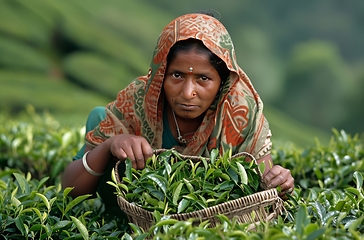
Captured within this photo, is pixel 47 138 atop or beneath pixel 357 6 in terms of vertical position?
beneath

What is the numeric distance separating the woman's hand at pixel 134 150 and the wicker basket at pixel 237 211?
233mm

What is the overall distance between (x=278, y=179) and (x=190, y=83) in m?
0.52

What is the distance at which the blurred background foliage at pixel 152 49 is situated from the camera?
8.45 metres

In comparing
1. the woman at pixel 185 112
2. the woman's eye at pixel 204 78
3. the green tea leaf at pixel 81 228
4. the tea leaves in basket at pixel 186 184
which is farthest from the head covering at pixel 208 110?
the green tea leaf at pixel 81 228

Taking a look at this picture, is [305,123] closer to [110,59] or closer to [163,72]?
[110,59]

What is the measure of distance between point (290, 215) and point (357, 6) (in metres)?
10.9

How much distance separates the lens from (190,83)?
2496 millimetres

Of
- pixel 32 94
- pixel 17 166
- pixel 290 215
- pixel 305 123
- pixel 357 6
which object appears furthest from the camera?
pixel 357 6

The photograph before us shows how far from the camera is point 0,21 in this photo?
346 inches

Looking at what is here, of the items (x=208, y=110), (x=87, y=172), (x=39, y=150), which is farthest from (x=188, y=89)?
(x=39, y=150)

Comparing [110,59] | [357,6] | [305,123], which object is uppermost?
[357,6]

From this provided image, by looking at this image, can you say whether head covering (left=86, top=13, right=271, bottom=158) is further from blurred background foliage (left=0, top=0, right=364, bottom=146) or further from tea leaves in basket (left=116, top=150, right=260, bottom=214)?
blurred background foliage (left=0, top=0, right=364, bottom=146)

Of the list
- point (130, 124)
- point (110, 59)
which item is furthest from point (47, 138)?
point (110, 59)

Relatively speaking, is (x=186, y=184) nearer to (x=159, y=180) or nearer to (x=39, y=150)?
(x=159, y=180)
